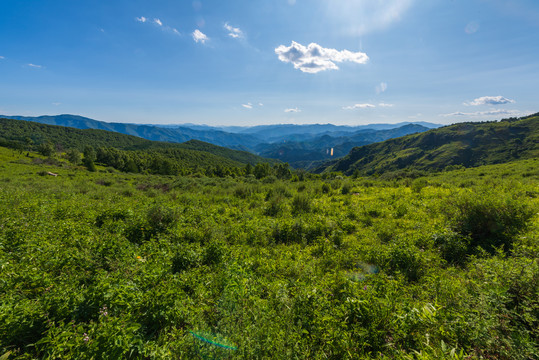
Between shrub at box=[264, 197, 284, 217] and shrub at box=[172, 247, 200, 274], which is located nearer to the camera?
shrub at box=[172, 247, 200, 274]

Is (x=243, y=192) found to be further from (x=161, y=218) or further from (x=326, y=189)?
(x=161, y=218)

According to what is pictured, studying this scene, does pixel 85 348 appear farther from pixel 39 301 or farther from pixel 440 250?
pixel 440 250

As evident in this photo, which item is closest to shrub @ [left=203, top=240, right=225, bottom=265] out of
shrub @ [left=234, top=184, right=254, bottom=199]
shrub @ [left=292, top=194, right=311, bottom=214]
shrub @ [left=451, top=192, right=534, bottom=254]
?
shrub @ [left=292, top=194, right=311, bottom=214]

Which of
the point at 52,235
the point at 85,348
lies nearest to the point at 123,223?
the point at 52,235

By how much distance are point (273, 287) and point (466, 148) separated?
21953 cm

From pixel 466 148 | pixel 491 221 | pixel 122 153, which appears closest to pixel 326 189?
pixel 491 221

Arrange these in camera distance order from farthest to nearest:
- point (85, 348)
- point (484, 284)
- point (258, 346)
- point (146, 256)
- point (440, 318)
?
point (146, 256), point (484, 284), point (440, 318), point (258, 346), point (85, 348)

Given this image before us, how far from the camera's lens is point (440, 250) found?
6.17m

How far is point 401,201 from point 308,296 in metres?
9.69

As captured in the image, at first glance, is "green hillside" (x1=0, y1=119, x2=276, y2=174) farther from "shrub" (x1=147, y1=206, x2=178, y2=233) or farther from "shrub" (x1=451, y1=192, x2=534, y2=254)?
"shrub" (x1=451, y1=192, x2=534, y2=254)

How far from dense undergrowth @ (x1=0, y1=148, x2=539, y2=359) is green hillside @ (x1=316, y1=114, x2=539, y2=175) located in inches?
5072

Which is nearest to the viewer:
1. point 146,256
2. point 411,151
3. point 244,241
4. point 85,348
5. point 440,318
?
point 85,348

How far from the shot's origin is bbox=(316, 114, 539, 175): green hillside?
140 meters

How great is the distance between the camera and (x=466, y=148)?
6230 inches
